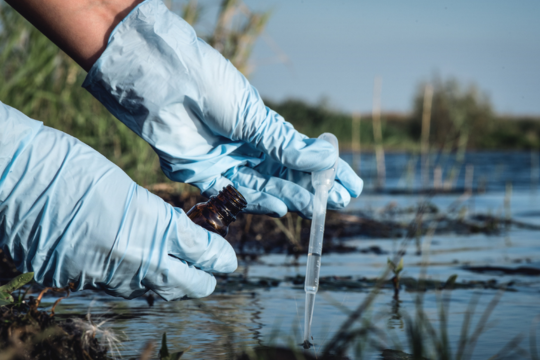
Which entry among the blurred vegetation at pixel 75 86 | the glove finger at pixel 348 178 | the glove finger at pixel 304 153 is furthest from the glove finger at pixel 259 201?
the blurred vegetation at pixel 75 86

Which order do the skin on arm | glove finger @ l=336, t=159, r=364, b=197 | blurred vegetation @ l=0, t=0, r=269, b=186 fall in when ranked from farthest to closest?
blurred vegetation @ l=0, t=0, r=269, b=186, glove finger @ l=336, t=159, r=364, b=197, the skin on arm

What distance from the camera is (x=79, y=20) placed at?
1.76m

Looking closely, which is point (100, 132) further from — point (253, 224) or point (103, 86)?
point (103, 86)

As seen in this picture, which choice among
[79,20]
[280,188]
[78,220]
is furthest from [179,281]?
[79,20]

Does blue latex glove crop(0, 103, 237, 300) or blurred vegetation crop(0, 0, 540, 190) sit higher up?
blurred vegetation crop(0, 0, 540, 190)

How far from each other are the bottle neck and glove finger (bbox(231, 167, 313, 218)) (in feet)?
1.00

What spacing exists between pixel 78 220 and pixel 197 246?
0.37 m

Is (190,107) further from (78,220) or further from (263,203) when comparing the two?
(78,220)

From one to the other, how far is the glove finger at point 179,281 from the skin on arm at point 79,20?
78 centimetres

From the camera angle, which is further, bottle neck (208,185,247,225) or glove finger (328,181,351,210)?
glove finger (328,181,351,210)

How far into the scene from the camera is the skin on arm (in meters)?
1.75

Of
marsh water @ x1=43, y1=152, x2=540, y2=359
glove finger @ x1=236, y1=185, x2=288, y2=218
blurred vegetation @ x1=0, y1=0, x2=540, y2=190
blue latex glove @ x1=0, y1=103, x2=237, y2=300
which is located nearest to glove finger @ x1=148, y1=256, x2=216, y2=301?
blue latex glove @ x1=0, y1=103, x2=237, y2=300

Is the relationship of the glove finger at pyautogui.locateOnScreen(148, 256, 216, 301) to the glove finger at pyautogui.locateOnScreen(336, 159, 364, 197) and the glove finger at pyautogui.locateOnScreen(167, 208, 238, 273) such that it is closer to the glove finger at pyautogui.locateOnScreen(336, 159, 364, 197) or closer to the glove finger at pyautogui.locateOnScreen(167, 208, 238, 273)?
the glove finger at pyautogui.locateOnScreen(167, 208, 238, 273)

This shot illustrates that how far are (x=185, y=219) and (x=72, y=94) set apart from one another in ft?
10.1
